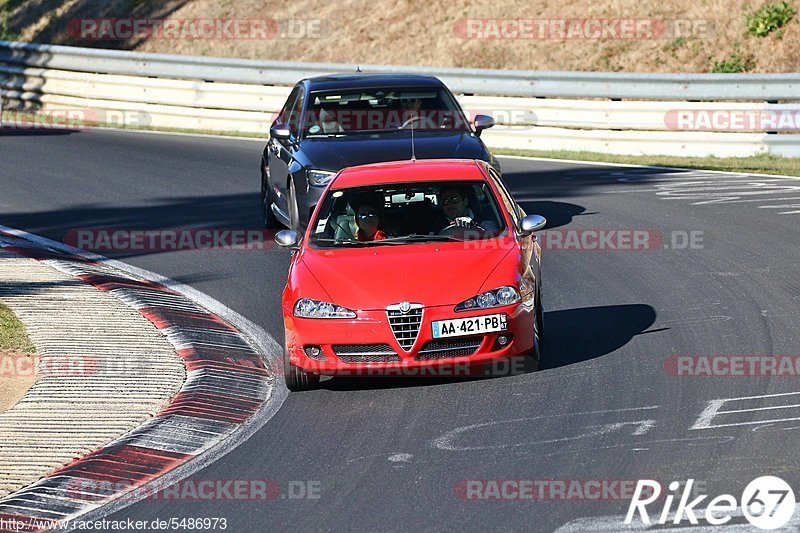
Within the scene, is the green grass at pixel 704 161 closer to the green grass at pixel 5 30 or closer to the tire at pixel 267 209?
the tire at pixel 267 209

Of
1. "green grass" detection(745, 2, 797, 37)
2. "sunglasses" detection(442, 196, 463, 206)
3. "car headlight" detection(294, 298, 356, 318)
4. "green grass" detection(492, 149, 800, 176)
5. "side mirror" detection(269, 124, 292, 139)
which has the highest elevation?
"green grass" detection(745, 2, 797, 37)

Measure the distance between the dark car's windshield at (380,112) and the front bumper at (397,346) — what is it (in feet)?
18.7

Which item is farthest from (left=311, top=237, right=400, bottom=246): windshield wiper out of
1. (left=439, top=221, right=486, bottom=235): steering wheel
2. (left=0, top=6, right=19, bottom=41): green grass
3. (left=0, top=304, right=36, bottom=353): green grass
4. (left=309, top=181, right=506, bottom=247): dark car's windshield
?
(left=0, top=6, right=19, bottom=41): green grass

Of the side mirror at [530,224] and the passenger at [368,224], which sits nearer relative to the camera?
the side mirror at [530,224]

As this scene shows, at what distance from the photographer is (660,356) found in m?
9.99

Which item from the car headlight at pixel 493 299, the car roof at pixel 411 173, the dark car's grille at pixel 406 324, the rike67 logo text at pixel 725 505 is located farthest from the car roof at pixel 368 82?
the rike67 logo text at pixel 725 505

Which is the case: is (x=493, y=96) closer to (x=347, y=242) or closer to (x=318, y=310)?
(x=347, y=242)

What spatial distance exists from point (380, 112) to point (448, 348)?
6128 millimetres

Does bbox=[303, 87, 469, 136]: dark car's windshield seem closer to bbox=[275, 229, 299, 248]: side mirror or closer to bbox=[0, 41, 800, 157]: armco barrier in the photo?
bbox=[275, 229, 299, 248]: side mirror

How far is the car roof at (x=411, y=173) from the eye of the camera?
10.6 meters

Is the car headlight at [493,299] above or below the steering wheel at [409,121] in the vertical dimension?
below

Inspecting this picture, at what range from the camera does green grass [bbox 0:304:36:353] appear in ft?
34.9

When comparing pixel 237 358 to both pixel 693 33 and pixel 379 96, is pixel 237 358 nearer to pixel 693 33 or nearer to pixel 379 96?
pixel 379 96

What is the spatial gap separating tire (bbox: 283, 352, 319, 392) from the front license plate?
1.00m
